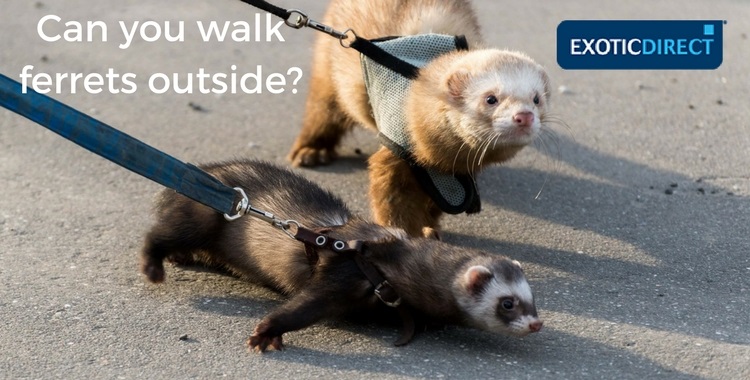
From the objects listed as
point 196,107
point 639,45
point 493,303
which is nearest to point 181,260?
point 493,303

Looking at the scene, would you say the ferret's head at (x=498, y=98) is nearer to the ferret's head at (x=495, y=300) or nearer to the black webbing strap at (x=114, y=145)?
the ferret's head at (x=495, y=300)

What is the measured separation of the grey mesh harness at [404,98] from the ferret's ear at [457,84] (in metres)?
0.27

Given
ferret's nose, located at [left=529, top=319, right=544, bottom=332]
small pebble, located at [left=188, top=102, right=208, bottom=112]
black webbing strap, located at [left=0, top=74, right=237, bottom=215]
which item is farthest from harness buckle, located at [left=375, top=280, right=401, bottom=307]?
small pebble, located at [left=188, top=102, right=208, bottom=112]

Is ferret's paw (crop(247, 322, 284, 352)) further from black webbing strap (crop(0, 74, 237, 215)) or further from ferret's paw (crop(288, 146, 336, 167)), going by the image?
ferret's paw (crop(288, 146, 336, 167))

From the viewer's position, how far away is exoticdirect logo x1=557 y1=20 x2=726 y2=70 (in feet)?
26.0

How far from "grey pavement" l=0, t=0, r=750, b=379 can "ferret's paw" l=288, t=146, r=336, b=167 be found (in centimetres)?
10

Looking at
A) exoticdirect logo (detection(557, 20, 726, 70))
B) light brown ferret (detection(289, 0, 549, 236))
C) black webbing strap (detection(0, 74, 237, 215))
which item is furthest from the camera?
exoticdirect logo (detection(557, 20, 726, 70))

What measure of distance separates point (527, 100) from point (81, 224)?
7.07 feet

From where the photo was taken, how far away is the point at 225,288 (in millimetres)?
4586

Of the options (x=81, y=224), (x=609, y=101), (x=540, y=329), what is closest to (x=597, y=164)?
(x=609, y=101)

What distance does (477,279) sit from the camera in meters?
4.01

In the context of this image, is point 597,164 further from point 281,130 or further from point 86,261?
point 86,261

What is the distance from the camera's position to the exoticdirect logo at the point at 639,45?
792 centimetres

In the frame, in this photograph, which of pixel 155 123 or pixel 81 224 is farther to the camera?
pixel 155 123
